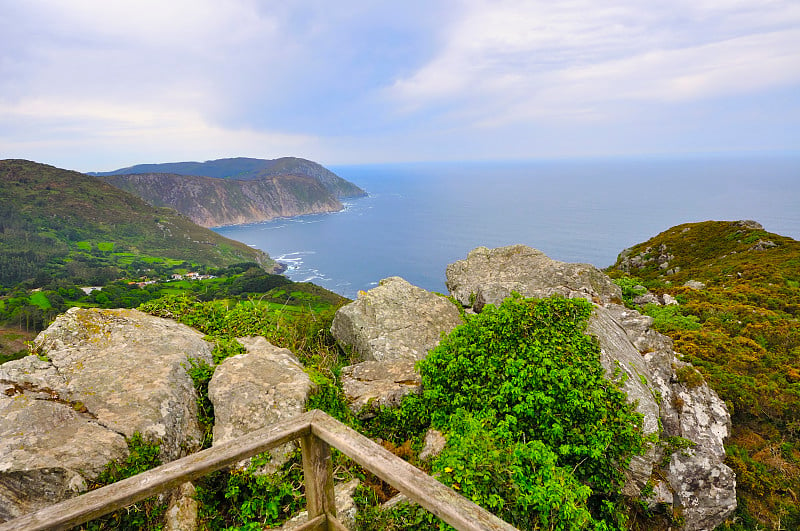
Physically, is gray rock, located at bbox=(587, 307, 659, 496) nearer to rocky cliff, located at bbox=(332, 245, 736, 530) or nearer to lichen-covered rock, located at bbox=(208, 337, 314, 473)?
rocky cliff, located at bbox=(332, 245, 736, 530)

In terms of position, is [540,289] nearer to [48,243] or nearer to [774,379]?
[774,379]

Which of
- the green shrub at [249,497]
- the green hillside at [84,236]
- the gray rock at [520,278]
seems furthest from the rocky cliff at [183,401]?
the green hillside at [84,236]

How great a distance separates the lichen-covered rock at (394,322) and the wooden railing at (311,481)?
6.30 m

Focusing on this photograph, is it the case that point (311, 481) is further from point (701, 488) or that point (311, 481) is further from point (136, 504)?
point (701, 488)

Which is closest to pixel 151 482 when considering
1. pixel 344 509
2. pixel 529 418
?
pixel 344 509

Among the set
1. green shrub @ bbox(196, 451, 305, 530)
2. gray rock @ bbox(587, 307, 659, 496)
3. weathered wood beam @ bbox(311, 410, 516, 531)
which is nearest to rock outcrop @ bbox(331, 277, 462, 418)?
green shrub @ bbox(196, 451, 305, 530)

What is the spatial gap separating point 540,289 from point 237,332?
29.9 feet

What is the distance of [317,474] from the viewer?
2602mm

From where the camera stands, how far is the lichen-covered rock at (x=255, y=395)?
5.07m

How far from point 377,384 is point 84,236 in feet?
683

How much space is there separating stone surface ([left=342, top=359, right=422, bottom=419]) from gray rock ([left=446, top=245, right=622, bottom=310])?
498 cm

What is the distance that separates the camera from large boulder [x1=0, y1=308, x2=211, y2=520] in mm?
3926

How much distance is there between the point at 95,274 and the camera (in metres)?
118

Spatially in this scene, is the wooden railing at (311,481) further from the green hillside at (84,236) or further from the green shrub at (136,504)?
the green hillside at (84,236)
